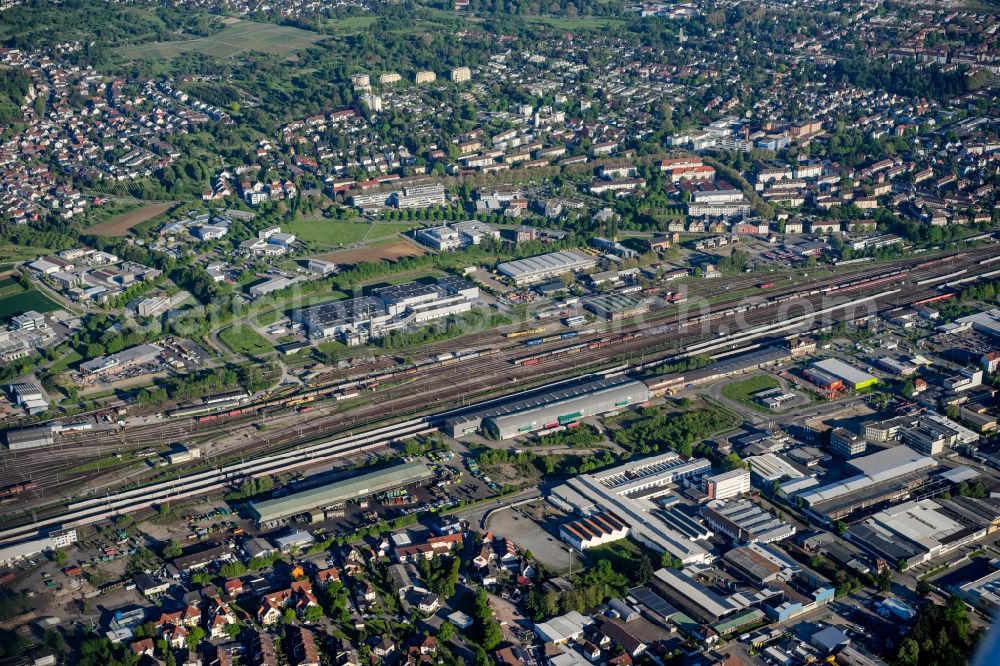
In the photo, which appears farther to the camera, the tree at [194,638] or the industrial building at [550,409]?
the industrial building at [550,409]

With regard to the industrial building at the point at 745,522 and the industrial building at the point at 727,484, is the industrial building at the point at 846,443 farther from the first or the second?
the industrial building at the point at 745,522

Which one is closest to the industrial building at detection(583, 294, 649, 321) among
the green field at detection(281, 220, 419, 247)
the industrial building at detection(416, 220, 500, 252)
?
the industrial building at detection(416, 220, 500, 252)

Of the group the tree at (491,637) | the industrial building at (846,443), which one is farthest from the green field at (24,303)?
the industrial building at (846,443)

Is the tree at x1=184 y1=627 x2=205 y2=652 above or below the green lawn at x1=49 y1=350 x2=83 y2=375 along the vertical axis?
above

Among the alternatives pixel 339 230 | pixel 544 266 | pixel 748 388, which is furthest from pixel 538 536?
pixel 339 230

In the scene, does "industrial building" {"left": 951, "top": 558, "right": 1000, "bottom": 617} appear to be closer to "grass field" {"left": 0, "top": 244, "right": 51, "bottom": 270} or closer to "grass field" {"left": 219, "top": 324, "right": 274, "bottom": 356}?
"grass field" {"left": 219, "top": 324, "right": 274, "bottom": 356}

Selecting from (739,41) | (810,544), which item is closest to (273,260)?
(810,544)
